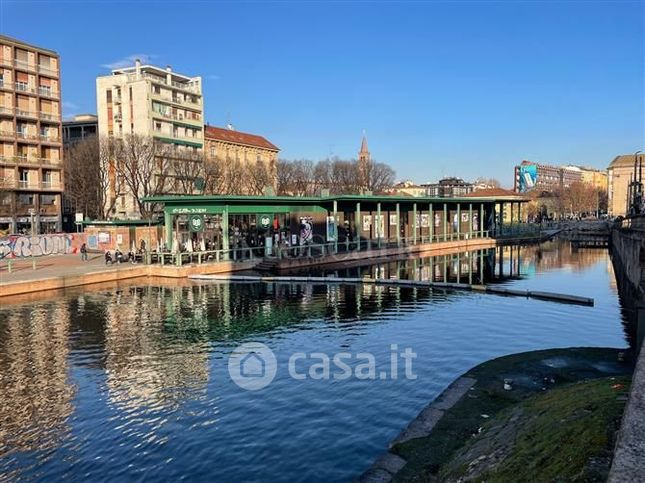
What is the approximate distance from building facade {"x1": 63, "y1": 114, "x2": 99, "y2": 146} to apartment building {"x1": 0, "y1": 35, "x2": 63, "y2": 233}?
2087 cm

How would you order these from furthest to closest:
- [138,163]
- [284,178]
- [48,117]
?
[284,178], [48,117], [138,163]

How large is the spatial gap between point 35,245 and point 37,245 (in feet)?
0.93

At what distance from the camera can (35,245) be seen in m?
Answer: 47.7

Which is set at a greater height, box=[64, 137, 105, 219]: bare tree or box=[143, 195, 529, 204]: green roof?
box=[64, 137, 105, 219]: bare tree

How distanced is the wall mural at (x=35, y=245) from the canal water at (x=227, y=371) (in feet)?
56.0

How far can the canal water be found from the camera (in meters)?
10.8

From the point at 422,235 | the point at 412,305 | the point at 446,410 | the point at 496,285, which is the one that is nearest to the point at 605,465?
the point at 446,410

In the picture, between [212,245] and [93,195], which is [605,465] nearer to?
[212,245]

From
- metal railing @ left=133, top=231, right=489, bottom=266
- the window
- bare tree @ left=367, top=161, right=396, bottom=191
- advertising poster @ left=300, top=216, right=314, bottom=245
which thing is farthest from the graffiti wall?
bare tree @ left=367, top=161, right=396, bottom=191

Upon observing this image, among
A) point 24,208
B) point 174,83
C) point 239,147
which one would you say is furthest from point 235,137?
point 24,208

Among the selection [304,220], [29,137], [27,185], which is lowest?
[304,220]

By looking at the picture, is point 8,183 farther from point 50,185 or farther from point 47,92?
point 47,92

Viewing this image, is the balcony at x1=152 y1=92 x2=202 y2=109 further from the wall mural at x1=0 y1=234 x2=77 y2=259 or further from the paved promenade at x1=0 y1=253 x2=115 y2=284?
the paved promenade at x1=0 y1=253 x2=115 y2=284

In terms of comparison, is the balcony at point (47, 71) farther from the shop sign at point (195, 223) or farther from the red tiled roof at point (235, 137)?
the shop sign at point (195, 223)
